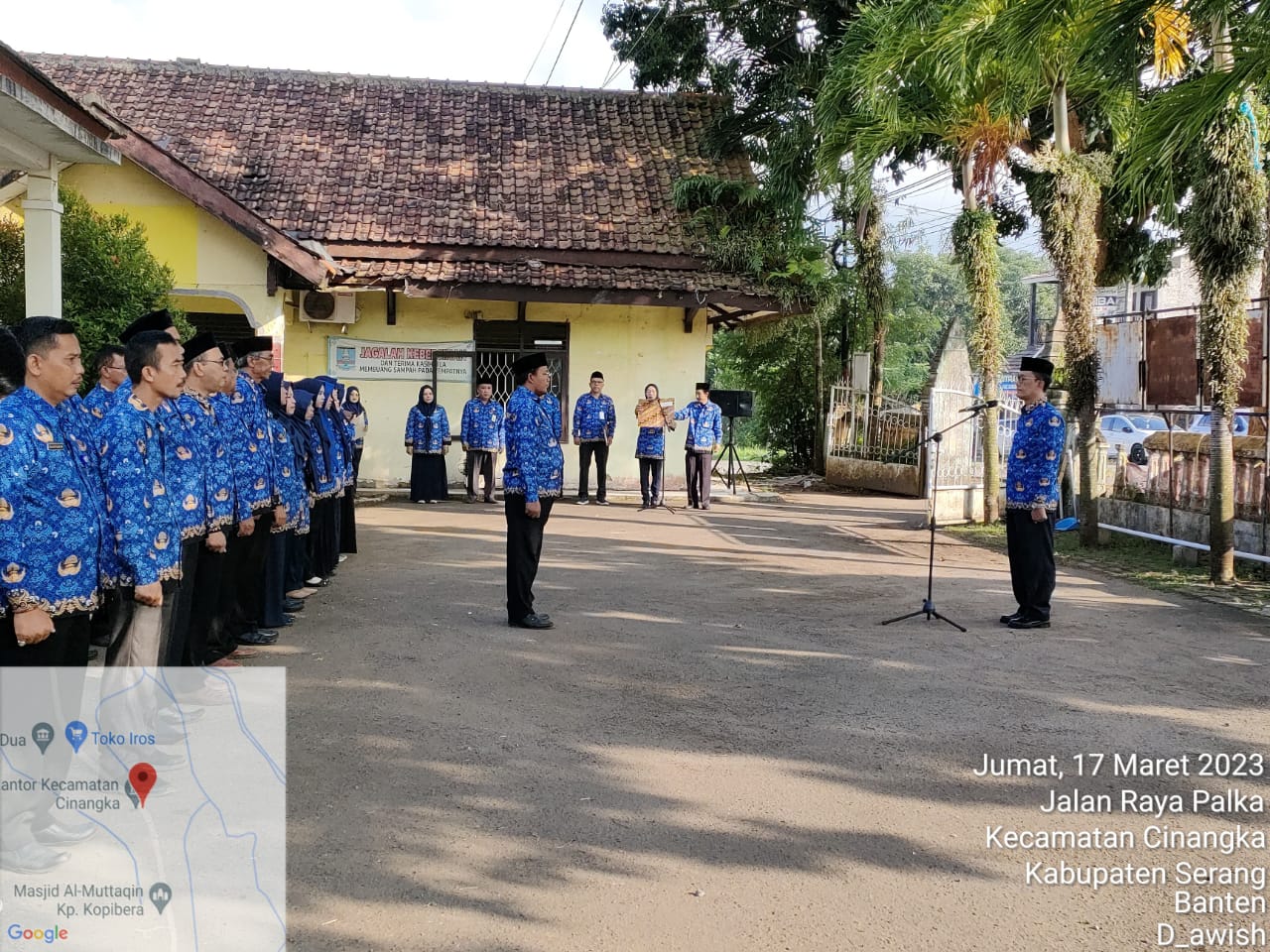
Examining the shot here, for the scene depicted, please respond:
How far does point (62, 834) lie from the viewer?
3990 mm

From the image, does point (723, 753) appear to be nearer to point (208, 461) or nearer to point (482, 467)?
point (208, 461)

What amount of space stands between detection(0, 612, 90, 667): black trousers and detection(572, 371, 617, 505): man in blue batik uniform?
1165 cm

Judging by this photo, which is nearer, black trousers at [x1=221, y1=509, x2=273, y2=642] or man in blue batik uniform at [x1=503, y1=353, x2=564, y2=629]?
black trousers at [x1=221, y1=509, x2=273, y2=642]

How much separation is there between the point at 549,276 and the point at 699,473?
3.66 meters

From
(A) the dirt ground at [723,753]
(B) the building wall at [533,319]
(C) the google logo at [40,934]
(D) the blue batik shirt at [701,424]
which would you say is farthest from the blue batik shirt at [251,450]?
(B) the building wall at [533,319]

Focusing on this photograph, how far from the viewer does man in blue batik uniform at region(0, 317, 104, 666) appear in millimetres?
3816

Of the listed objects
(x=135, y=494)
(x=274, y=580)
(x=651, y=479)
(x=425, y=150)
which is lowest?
(x=274, y=580)

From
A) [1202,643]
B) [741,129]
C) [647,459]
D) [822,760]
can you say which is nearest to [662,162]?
[741,129]

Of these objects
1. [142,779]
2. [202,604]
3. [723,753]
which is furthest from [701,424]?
[142,779]

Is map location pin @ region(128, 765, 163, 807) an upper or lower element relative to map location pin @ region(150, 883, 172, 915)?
upper

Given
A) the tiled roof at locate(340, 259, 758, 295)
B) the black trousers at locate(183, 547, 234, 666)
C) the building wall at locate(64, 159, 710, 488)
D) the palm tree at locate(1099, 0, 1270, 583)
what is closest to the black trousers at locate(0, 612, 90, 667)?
the black trousers at locate(183, 547, 234, 666)

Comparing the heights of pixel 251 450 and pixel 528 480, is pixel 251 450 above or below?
above

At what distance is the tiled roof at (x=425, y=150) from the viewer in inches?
679

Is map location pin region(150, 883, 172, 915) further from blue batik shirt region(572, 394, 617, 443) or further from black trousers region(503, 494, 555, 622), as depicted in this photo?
blue batik shirt region(572, 394, 617, 443)
